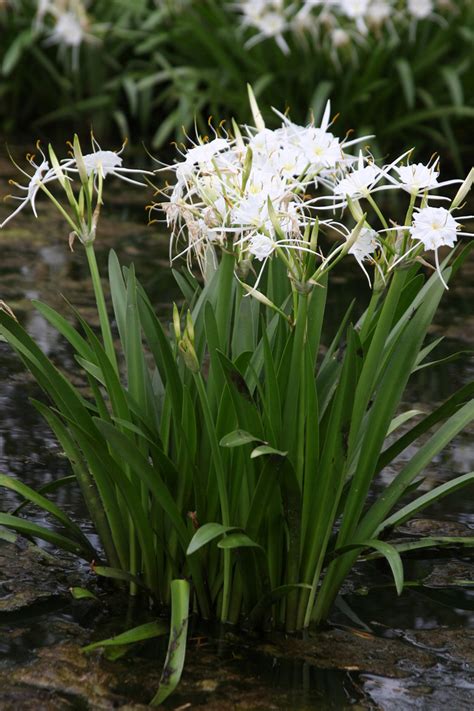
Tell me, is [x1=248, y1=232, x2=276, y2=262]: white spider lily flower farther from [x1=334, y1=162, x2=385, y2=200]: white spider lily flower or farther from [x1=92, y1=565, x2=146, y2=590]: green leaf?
[x1=92, y1=565, x2=146, y2=590]: green leaf

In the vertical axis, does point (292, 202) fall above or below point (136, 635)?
above

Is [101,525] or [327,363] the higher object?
[327,363]

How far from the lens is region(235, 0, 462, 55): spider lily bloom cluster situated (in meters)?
6.89

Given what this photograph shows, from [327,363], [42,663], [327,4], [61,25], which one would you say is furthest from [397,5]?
[42,663]

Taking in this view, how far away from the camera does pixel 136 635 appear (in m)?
1.92

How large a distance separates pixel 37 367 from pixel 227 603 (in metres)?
0.56

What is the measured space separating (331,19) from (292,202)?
5.43 meters

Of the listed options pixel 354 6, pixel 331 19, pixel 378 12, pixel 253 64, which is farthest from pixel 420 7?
pixel 253 64

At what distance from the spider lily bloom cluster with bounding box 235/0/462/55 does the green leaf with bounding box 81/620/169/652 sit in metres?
5.34

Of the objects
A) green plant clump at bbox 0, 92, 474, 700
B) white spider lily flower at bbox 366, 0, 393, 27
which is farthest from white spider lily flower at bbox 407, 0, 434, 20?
green plant clump at bbox 0, 92, 474, 700

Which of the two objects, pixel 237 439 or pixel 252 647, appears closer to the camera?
pixel 237 439

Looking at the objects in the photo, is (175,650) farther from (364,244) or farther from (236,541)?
(364,244)

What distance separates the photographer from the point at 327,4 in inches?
280

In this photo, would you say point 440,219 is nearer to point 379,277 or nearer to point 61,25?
point 379,277
